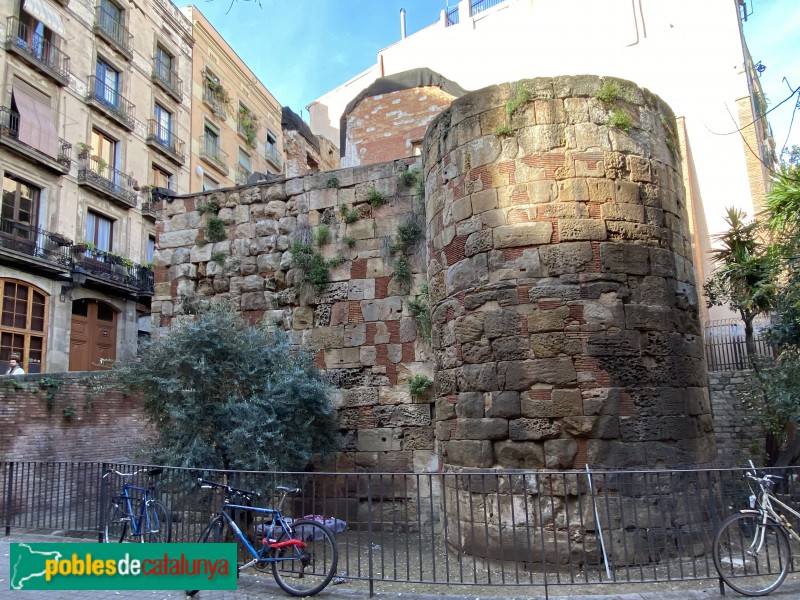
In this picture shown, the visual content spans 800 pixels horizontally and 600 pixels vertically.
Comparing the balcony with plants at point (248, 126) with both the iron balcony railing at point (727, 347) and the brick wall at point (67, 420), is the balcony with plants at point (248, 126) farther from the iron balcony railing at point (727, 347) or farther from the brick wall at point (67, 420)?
the iron balcony railing at point (727, 347)

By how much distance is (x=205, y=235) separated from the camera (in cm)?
1073

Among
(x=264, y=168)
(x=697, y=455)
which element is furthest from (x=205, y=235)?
(x=264, y=168)

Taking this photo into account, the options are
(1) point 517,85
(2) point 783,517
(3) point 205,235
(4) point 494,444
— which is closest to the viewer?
(2) point 783,517

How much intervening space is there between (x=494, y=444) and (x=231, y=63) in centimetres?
2814

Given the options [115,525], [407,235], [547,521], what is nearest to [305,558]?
[547,521]

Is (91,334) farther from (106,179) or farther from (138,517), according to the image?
(138,517)

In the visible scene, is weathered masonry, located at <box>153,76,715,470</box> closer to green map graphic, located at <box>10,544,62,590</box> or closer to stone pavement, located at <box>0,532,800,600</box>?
stone pavement, located at <box>0,532,800,600</box>

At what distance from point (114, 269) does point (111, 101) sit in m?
6.34

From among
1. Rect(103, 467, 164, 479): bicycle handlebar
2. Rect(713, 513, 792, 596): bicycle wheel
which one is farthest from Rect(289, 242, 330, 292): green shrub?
Rect(713, 513, 792, 596): bicycle wheel

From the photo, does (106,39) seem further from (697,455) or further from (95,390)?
(697,455)

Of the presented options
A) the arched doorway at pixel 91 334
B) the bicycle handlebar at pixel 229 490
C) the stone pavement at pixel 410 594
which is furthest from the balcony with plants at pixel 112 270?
the stone pavement at pixel 410 594

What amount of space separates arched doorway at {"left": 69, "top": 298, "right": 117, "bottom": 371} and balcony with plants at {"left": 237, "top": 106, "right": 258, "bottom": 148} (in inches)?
464

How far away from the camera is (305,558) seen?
5.36m

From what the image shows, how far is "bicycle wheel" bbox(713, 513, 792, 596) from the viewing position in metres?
5.24
